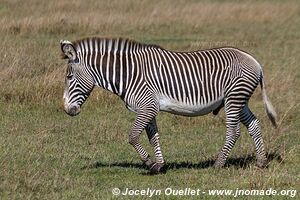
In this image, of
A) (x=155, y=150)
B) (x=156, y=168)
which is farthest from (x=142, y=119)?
(x=156, y=168)

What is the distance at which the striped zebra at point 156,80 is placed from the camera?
873 centimetres

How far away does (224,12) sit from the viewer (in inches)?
1130

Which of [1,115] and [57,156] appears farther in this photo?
[1,115]

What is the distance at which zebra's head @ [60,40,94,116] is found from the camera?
880 centimetres

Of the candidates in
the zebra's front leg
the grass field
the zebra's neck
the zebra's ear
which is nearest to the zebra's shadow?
the grass field

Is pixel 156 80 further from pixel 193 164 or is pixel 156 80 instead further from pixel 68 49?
pixel 193 164

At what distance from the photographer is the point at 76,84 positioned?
8.80 meters

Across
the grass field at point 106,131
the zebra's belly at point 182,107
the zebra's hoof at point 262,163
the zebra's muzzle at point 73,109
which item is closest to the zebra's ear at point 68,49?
the zebra's muzzle at point 73,109

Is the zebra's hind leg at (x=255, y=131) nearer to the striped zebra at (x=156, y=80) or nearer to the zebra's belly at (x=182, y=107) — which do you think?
the striped zebra at (x=156, y=80)

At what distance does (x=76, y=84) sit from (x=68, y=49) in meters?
0.46

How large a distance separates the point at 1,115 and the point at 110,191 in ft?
17.0

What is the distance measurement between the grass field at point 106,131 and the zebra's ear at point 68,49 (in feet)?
4.60

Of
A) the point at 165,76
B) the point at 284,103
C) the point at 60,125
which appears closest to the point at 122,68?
the point at 165,76

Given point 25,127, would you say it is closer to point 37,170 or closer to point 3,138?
point 3,138
